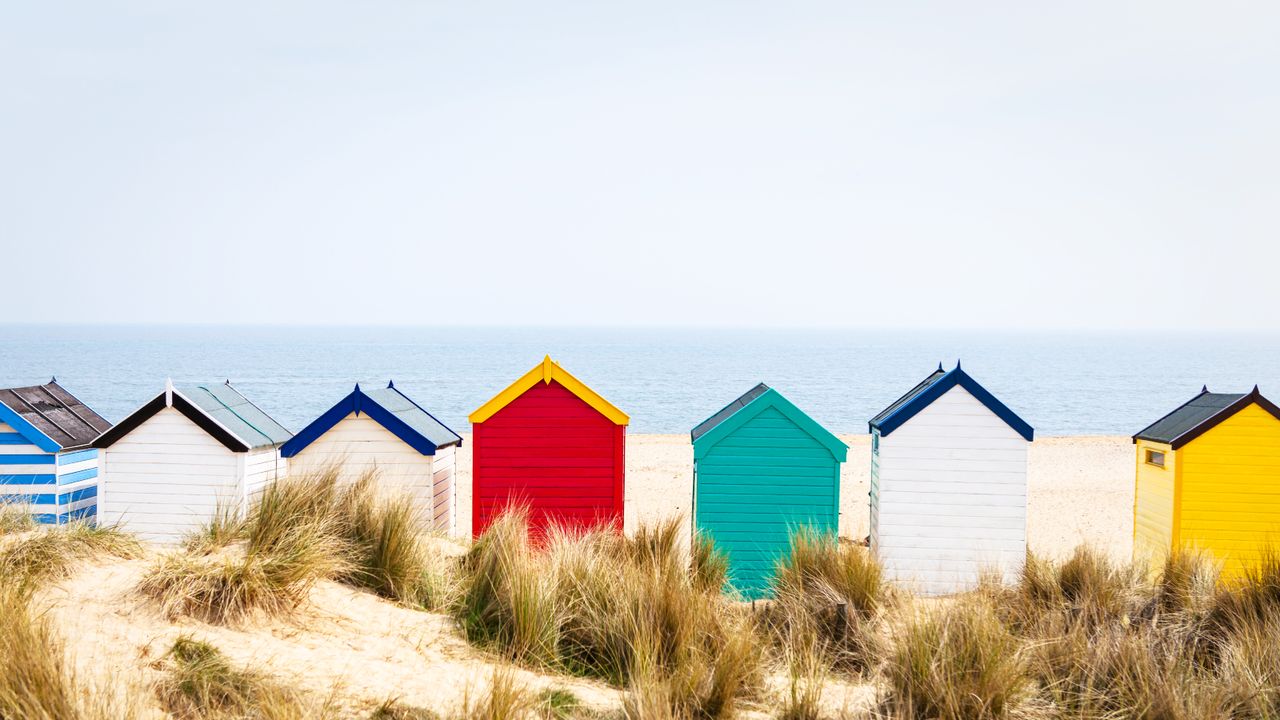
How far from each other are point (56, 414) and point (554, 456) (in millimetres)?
5458

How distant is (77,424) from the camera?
35.1 feet

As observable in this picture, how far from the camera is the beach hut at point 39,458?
9.98 meters

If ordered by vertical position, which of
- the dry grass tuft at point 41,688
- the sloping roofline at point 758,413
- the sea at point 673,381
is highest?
the sloping roofline at point 758,413

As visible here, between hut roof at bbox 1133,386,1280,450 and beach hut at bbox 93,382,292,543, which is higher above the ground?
hut roof at bbox 1133,386,1280,450

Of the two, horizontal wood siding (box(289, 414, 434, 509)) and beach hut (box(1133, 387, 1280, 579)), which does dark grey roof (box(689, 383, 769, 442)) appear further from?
beach hut (box(1133, 387, 1280, 579))

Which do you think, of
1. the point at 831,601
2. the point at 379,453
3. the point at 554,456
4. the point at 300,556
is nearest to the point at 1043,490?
the point at 554,456

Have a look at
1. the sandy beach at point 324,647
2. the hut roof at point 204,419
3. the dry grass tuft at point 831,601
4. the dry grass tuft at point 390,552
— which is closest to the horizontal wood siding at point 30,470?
the hut roof at point 204,419

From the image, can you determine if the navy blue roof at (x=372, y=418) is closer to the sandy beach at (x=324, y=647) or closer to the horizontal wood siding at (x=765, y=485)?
the sandy beach at (x=324, y=647)

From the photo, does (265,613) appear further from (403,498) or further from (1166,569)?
(1166,569)

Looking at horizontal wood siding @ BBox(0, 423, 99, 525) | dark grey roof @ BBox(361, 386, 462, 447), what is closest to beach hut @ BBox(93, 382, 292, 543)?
horizontal wood siding @ BBox(0, 423, 99, 525)

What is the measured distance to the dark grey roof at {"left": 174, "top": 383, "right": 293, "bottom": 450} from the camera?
986 cm

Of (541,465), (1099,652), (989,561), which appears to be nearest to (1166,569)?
(989,561)

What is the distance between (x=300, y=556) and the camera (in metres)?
6.66

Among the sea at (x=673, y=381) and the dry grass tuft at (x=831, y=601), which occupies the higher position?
the dry grass tuft at (x=831, y=601)
